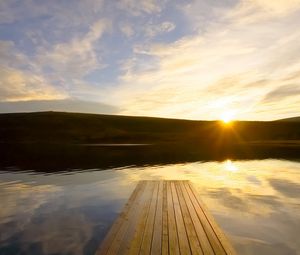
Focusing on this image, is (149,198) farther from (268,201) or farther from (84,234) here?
(268,201)

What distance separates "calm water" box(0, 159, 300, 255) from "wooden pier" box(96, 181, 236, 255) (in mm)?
1213

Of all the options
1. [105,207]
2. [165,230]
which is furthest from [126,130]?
[165,230]

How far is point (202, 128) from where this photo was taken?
150 metres

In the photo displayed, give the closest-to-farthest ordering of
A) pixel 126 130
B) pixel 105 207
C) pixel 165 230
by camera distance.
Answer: pixel 165 230, pixel 105 207, pixel 126 130

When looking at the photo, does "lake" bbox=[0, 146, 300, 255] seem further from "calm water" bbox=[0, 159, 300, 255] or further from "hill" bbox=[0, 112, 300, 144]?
"hill" bbox=[0, 112, 300, 144]

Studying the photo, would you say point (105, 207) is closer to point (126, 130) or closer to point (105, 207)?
point (105, 207)

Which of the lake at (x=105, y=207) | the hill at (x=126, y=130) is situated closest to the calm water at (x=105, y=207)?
the lake at (x=105, y=207)

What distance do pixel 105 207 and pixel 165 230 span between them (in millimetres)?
7483

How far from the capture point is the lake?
12617mm

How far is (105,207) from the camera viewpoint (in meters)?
18.7

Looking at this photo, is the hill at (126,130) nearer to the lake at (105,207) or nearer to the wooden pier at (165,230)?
the lake at (105,207)

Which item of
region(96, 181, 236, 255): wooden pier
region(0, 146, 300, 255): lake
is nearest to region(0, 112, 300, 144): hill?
region(0, 146, 300, 255): lake

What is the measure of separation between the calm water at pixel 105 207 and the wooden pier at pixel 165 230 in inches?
47.8

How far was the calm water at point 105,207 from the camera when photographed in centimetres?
1261
